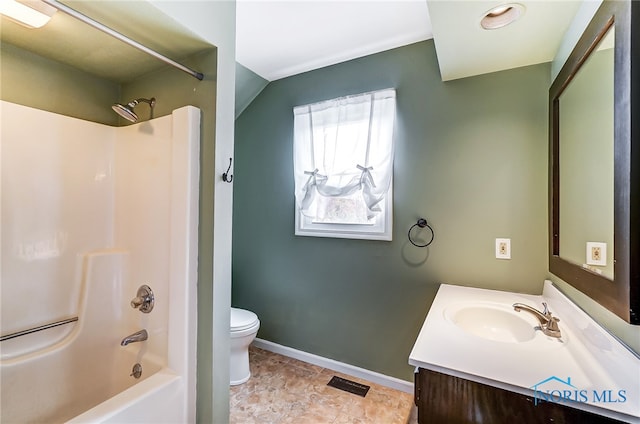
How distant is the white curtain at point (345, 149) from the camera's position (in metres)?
2.02

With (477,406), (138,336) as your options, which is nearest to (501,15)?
(477,406)

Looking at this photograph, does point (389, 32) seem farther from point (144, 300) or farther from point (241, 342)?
point (241, 342)

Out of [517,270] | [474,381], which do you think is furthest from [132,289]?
[517,270]

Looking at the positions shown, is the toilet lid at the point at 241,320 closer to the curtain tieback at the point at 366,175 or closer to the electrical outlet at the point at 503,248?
the curtain tieback at the point at 366,175

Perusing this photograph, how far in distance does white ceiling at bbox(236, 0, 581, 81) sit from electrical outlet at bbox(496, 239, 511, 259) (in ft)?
3.43

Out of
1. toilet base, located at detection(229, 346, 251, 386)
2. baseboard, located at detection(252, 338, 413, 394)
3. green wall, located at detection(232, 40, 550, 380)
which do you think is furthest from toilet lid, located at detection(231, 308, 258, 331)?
baseboard, located at detection(252, 338, 413, 394)

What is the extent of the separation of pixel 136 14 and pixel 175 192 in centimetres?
67

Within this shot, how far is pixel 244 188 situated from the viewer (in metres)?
2.70

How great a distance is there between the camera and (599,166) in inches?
40.7

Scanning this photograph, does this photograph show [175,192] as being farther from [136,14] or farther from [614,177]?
[614,177]

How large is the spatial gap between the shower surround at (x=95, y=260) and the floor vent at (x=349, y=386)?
1133 mm

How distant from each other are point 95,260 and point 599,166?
7.55 feet

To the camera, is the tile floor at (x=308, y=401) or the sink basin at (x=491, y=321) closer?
the sink basin at (x=491, y=321)

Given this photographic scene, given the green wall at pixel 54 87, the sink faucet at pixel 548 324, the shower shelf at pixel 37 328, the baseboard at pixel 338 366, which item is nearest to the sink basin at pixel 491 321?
the sink faucet at pixel 548 324
